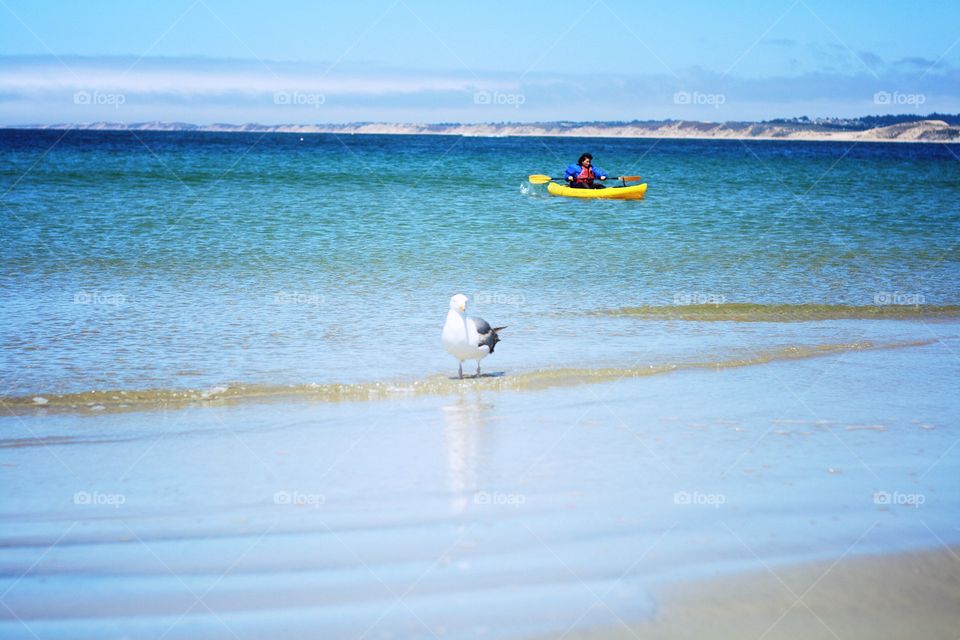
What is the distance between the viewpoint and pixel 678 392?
8.62 m

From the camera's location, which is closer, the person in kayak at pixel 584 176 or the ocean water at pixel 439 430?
the ocean water at pixel 439 430

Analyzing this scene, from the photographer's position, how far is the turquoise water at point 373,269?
10.0m

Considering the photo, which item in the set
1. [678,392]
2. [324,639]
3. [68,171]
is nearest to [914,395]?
[678,392]

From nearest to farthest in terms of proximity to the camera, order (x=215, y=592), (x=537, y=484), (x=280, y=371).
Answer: (x=215, y=592) < (x=537, y=484) < (x=280, y=371)

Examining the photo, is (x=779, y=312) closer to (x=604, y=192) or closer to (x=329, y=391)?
(x=329, y=391)

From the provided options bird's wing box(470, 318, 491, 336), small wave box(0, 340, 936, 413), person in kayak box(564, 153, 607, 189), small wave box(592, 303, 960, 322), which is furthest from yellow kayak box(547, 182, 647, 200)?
bird's wing box(470, 318, 491, 336)

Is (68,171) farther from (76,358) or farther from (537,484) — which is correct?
(537,484)

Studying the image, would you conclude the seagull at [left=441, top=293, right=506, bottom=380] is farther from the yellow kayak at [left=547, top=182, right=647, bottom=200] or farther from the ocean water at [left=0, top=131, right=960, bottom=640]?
the yellow kayak at [left=547, top=182, right=647, bottom=200]

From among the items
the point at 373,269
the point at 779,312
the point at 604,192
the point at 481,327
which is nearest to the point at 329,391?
the point at 481,327

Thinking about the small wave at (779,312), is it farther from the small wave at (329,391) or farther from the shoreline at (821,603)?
the shoreline at (821,603)

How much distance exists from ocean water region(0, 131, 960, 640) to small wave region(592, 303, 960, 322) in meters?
0.06

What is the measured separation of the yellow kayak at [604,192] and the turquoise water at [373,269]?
0.40 meters

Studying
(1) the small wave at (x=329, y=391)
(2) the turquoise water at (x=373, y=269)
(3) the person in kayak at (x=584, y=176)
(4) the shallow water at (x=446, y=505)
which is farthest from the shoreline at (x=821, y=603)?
(3) the person in kayak at (x=584, y=176)

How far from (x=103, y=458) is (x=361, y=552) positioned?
103 inches
